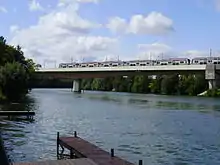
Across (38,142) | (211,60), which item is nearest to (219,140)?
(38,142)

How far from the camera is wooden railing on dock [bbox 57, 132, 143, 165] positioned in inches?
821

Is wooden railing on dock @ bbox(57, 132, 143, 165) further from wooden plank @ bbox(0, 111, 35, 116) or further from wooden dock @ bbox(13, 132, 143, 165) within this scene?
wooden plank @ bbox(0, 111, 35, 116)

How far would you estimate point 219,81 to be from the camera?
143750 mm

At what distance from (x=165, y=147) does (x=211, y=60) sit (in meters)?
116

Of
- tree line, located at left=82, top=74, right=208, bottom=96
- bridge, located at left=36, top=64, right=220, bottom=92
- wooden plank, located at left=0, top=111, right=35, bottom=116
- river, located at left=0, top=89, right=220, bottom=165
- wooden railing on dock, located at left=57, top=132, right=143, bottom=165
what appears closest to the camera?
wooden railing on dock, located at left=57, top=132, right=143, bottom=165

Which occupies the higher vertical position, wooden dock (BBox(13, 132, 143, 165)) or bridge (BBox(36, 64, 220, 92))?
bridge (BBox(36, 64, 220, 92))

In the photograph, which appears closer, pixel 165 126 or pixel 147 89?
pixel 165 126

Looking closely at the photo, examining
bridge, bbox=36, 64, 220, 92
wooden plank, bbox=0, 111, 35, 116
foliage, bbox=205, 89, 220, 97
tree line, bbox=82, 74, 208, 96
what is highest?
bridge, bbox=36, 64, 220, 92

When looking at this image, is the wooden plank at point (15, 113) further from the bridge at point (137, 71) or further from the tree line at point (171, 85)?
the tree line at point (171, 85)

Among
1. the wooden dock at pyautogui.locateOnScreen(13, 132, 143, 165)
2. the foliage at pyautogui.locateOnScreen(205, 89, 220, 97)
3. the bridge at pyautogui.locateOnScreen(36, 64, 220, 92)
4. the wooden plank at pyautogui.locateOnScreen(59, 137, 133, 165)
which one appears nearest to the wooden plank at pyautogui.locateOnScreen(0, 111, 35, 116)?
the wooden dock at pyautogui.locateOnScreen(13, 132, 143, 165)

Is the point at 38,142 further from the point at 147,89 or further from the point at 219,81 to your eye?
the point at 147,89

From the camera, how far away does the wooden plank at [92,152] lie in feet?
67.9

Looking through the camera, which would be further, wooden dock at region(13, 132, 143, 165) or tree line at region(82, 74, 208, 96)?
tree line at region(82, 74, 208, 96)

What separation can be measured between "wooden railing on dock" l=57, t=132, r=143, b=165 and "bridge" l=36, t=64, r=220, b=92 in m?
98.7
